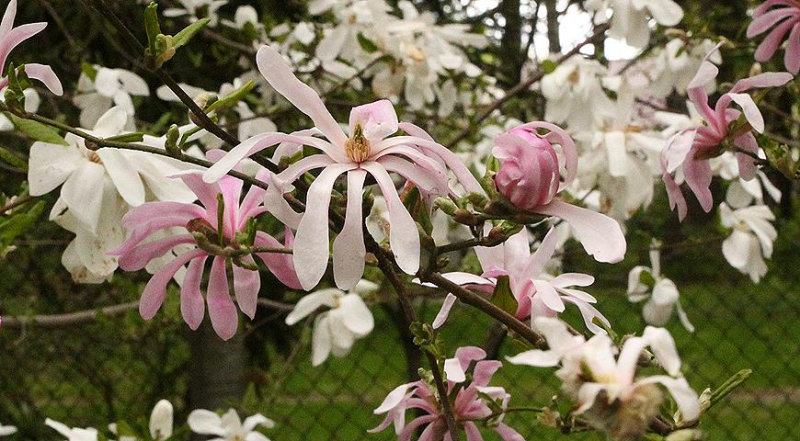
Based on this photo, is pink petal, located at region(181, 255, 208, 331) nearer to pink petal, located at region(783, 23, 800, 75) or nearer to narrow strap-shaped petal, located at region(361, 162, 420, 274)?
narrow strap-shaped petal, located at region(361, 162, 420, 274)

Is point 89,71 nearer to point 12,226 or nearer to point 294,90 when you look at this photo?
point 12,226

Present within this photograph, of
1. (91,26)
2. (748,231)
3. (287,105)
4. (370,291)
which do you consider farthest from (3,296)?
(748,231)

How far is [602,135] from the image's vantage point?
4.20ft

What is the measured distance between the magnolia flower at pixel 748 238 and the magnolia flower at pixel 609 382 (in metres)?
0.93

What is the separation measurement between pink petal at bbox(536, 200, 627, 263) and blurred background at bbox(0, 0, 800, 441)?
2.30 feet

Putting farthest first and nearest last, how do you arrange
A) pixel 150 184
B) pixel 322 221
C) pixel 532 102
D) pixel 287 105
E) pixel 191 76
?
pixel 532 102, pixel 191 76, pixel 287 105, pixel 150 184, pixel 322 221

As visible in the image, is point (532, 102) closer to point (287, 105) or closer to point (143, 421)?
point (287, 105)

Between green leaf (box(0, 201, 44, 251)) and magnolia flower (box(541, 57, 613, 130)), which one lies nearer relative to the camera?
green leaf (box(0, 201, 44, 251))

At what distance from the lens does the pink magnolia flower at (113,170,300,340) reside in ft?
1.71

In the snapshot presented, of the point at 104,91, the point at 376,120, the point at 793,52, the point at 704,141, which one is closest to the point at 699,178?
the point at 704,141

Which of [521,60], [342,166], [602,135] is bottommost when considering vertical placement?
[521,60]

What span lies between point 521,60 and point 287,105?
3.04 feet

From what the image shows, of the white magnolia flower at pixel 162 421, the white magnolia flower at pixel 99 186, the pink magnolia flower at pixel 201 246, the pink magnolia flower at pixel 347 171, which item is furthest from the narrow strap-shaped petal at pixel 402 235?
the white magnolia flower at pixel 162 421

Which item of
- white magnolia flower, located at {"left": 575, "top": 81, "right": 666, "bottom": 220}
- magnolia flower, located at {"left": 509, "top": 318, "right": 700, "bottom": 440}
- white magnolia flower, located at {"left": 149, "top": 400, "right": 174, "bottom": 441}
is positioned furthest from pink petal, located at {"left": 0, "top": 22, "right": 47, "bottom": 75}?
white magnolia flower, located at {"left": 575, "top": 81, "right": 666, "bottom": 220}
